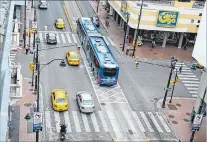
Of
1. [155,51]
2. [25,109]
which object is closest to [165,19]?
[155,51]

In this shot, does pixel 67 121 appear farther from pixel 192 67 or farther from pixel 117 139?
pixel 192 67

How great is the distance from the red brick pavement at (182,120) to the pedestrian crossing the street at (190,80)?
3.05m

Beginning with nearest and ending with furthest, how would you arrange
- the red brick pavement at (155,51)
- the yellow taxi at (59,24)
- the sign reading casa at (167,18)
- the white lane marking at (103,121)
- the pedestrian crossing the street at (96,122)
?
the pedestrian crossing the street at (96,122)
the white lane marking at (103,121)
the red brick pavement at (155,51)
the sign reading casa at (167,18)
the yellow taxi at (59,24)

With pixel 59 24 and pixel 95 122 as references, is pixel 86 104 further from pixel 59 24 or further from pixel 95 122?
pixel 59 24

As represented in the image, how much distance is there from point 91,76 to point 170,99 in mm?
11304

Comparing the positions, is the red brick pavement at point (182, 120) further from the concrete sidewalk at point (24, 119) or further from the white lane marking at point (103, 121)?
the concrete sidewalk at point (24, 119)

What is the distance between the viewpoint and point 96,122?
116ft

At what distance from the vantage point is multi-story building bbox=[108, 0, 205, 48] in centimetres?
5841

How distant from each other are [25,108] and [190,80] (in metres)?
24.8

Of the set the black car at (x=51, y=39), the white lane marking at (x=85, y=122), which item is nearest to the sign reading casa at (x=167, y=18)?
the black car at (x=51, y=39)

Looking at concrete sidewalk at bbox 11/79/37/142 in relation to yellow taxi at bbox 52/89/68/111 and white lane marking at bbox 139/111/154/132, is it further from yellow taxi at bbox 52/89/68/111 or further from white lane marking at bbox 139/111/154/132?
white lane marking at bbox 139/111/154/132

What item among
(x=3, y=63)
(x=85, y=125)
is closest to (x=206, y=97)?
(x=85, y=125)

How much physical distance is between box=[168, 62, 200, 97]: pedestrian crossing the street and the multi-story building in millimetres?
9064

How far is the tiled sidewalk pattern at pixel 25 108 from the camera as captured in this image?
31.1 m
